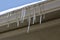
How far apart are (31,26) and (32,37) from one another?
0.08m

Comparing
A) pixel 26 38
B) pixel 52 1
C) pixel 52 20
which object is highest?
pixel 52 1

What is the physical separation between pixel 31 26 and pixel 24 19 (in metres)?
0.07

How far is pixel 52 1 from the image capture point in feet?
3.70

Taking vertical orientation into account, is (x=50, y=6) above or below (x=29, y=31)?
above

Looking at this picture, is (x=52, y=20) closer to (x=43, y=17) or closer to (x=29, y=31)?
(x=43, y=17)

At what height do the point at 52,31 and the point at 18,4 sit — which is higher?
the point at 18,4

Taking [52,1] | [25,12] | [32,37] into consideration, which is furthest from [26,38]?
[52,1]

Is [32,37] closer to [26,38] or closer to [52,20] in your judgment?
[26,38]

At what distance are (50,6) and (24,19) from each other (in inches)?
7.5

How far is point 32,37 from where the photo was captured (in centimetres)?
118

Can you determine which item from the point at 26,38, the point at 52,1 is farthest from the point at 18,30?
the point at 52,1

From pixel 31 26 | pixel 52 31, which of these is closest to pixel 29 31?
pixel 31 26

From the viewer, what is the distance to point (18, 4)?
119 cm

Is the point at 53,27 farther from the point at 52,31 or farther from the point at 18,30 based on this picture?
the point at 18,30
